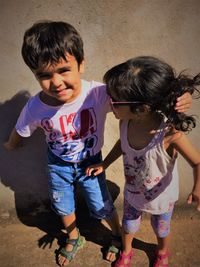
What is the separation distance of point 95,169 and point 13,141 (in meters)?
0.62

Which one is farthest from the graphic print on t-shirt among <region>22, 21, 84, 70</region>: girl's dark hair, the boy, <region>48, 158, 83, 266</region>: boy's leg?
<region>22, 21, 84, 70</region>: girl's dark hair

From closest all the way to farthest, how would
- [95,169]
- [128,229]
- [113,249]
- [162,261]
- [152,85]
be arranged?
[152,85] < [95,169] < [128,229] < [162,261] < [113,249]

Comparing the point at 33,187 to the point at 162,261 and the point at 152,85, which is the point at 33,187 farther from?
the point at 152,85

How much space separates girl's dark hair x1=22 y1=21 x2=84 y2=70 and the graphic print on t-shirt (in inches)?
15.1

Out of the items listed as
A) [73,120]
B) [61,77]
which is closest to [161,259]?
[73,120]

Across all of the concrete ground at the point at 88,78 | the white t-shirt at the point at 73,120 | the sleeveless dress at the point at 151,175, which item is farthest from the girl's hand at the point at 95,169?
the concrete ground at the point at 88,78

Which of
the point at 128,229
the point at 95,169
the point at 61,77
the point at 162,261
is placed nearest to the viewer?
the point at 61,77

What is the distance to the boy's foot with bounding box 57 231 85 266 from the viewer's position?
2.56 m

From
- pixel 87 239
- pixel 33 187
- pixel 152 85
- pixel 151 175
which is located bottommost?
pixel 87 239

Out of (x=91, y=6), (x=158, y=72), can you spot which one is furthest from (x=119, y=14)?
(x=158, y=72)

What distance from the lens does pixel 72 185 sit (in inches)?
93.0

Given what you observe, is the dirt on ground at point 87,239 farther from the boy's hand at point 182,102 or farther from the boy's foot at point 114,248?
the boy's hand at point 182,102

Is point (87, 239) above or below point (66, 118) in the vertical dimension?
below

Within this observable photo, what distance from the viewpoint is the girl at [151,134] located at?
1.64 metres
